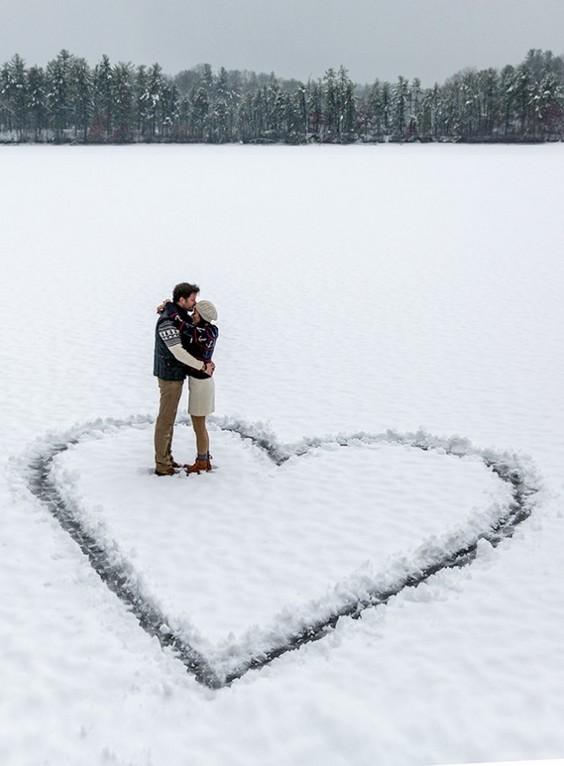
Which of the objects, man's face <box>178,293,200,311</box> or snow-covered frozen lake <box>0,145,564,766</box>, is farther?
man's face <box>178,293,200,311</box>

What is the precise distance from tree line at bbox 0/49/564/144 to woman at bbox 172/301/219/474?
114029mm

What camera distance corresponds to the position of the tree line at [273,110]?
11850 cm

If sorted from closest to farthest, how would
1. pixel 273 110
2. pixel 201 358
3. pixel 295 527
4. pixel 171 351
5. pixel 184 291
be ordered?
pixel 295 527
pixel 184 291
pixel 171 351
pixel 201 358
pixel 273 110

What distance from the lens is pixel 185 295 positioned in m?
8.94

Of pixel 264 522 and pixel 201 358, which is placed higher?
pixel 201 358

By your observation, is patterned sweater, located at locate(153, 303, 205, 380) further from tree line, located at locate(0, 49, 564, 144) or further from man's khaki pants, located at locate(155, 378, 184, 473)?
tree line, located at locate(0, 49, 564, 144)

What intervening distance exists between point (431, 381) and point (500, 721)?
9.39 m

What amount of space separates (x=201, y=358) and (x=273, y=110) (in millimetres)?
125451

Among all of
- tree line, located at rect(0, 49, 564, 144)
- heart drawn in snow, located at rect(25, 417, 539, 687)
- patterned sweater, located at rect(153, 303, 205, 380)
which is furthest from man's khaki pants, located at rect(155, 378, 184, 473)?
tree line, located at rect(0, 49, 564, 144)

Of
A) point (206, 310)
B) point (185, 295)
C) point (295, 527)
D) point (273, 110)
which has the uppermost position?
point (273, 110)

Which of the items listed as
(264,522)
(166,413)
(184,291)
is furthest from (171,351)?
(264,522)

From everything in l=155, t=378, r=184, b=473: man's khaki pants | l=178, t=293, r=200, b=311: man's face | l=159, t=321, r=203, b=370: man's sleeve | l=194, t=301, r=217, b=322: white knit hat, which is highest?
l=178, t=293, r=200, b=311: man's face

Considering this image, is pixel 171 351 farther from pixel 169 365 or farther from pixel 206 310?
pixel 206 310

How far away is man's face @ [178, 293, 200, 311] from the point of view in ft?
29.5
